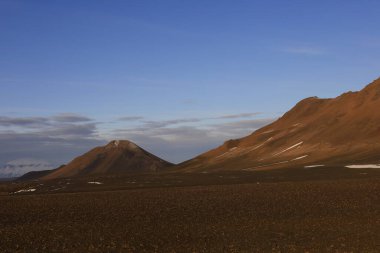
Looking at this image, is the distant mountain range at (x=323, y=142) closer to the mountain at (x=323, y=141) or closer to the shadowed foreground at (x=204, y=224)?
the mountain at (x=323, y=141)

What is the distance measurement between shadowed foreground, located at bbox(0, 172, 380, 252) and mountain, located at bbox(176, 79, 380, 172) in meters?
74.6

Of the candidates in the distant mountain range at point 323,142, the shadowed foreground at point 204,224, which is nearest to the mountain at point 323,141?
the distant mountain range at point 323,142

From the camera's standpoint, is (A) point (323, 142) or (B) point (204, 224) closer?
(B) point (204, 224)

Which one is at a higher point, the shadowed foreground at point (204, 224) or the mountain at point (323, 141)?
the mountain at point (323, 141)

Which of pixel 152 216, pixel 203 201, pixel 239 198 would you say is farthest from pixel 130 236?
pixel 239 198

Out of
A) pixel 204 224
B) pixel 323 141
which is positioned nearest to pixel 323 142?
pixel 323 141

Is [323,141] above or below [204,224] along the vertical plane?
above

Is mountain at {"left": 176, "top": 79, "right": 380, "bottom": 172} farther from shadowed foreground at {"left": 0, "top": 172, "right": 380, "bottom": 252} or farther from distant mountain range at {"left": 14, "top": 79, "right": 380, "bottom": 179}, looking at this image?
shadowed foreground at {"left": 0, "top": 172, "right": 380, "bottom": 252}

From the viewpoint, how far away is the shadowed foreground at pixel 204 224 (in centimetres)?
2433

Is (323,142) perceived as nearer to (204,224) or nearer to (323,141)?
(323,141)

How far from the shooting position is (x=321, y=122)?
178 m

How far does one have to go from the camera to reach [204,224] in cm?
3178

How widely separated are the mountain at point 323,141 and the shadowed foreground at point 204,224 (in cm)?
7459

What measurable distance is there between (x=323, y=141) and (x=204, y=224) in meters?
129
